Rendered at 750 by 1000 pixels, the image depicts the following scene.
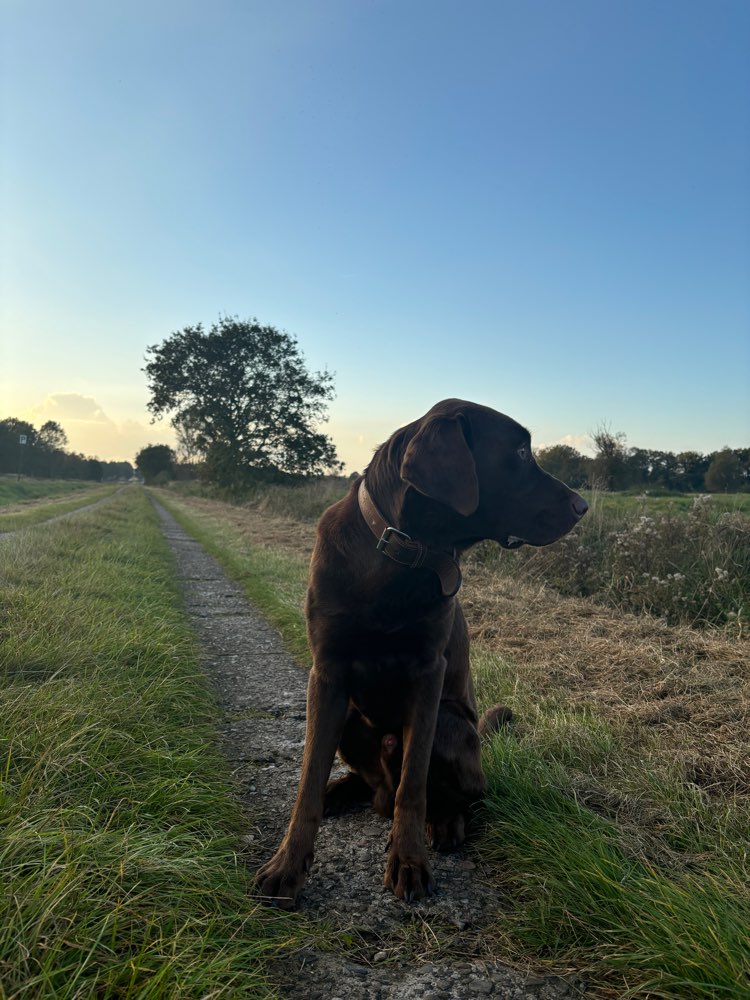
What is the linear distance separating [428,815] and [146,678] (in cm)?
169

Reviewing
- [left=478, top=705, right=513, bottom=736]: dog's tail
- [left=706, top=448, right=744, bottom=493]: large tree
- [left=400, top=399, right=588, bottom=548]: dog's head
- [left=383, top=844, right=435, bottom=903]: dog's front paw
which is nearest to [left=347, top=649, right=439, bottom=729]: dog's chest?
[left=383, top=844, right=435, bottom=903]: dog's front paw

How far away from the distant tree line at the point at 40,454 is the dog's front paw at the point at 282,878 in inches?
2667

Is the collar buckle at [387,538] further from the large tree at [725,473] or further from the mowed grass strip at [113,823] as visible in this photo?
the large tree at [725,473]

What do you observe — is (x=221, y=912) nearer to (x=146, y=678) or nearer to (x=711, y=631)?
(x=146, y=678)

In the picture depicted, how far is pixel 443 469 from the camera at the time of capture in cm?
235

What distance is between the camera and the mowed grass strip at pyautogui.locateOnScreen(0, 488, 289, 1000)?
130 centimetres

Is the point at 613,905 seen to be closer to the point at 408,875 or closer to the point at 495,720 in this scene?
the point at 408,875

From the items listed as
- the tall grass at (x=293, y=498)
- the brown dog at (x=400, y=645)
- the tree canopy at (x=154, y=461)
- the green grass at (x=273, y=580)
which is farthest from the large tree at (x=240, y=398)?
the tree canopy at (x=154, y=461)

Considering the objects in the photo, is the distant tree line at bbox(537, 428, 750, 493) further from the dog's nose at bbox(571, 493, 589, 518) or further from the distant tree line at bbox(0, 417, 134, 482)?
the distant tree line at bbox(0, 417, 134, 482)

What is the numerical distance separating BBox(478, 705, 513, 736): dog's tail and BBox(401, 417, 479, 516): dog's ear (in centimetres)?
134

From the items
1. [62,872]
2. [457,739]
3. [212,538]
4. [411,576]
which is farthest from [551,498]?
[212,538]

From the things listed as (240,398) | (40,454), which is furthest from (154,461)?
(240,398)

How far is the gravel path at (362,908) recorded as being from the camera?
5.15 feet

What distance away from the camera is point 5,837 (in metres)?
1.54
